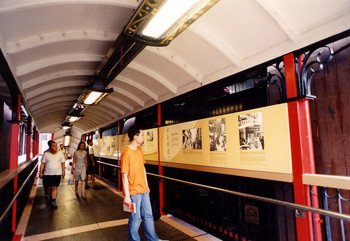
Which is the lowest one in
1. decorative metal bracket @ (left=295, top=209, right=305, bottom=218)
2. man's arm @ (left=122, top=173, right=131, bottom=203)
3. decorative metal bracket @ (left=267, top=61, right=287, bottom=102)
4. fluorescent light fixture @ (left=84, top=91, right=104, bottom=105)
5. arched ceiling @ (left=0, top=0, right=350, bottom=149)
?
decorative metal bracket @ (left=295, top=209, right=305, bottom=218)

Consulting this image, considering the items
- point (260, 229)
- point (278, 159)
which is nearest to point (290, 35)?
point (278, 159)

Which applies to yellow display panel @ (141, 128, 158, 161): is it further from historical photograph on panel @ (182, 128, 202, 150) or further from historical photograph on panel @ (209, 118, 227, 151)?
historical photograph on panel @ (209, 118, 227, 151)

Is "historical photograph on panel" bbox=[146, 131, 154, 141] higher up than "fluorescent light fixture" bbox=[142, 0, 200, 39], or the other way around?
"fluorescent light fixture" bbox=[142, 0, 200, 39]

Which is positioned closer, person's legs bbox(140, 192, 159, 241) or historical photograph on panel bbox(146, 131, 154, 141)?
person's legs bbox(140, 192, 159, 241)

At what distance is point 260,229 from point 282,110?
2.08 meters

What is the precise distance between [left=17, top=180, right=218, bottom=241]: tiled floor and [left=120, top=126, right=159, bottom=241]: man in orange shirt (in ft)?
3.43

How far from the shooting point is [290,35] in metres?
3.20

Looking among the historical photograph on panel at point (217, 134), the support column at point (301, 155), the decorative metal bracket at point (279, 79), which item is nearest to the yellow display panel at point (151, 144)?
the historical photograph on panel at point (217, 134)

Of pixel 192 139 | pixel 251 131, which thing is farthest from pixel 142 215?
pixel 251 131

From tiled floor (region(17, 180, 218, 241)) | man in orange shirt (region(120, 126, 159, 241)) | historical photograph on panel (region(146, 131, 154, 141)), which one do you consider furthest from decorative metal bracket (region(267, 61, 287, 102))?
historical photograph on panel (region(146, 131, 154, 141))

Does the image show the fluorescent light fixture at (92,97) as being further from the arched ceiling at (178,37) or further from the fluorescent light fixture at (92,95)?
the arched ceiling at (178,37)

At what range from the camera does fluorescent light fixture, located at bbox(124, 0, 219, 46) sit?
2.48 metres

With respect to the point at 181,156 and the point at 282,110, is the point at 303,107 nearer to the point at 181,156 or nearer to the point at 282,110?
the point at 282,110

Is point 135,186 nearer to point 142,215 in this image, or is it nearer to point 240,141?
point 142,215
